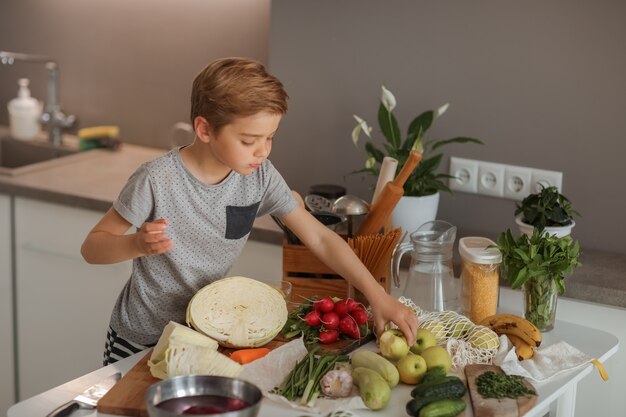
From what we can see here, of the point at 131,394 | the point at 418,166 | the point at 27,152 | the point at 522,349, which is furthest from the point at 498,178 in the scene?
the point at 27,152

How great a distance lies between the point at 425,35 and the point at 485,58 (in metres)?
Result: 0.17

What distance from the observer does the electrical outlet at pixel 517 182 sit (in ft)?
8.26

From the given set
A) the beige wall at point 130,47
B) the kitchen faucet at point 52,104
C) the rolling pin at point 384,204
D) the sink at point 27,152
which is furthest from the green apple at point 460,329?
the kitchen faucet at point 52,104

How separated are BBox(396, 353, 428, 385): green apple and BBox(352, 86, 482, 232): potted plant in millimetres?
758

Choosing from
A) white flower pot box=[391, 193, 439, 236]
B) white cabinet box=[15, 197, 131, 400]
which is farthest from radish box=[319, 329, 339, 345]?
white cabinet box=[15, 197, 131, 400]

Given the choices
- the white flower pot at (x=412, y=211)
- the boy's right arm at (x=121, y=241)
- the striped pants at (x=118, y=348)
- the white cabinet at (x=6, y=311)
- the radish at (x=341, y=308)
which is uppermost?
the boy's right arm at (x=121, y=241)

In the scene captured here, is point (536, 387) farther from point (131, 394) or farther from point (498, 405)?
point (131, 394)

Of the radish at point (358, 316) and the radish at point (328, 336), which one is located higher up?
the radish at point (358, 316)

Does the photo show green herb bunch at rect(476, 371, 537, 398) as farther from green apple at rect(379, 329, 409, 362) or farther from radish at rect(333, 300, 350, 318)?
radish at rect(333, 300, 350, 318)

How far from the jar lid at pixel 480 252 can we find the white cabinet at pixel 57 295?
1105 millimetres

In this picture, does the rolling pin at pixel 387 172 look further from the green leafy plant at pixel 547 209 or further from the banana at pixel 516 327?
the banana at pixel 516 327

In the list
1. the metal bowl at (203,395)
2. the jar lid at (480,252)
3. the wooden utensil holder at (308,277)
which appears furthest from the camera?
the wooden utensil holder at (308,277)

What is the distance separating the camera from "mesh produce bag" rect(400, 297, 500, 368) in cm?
182

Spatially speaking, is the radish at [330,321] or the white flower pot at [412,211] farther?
the white flower pot at [412,211]
